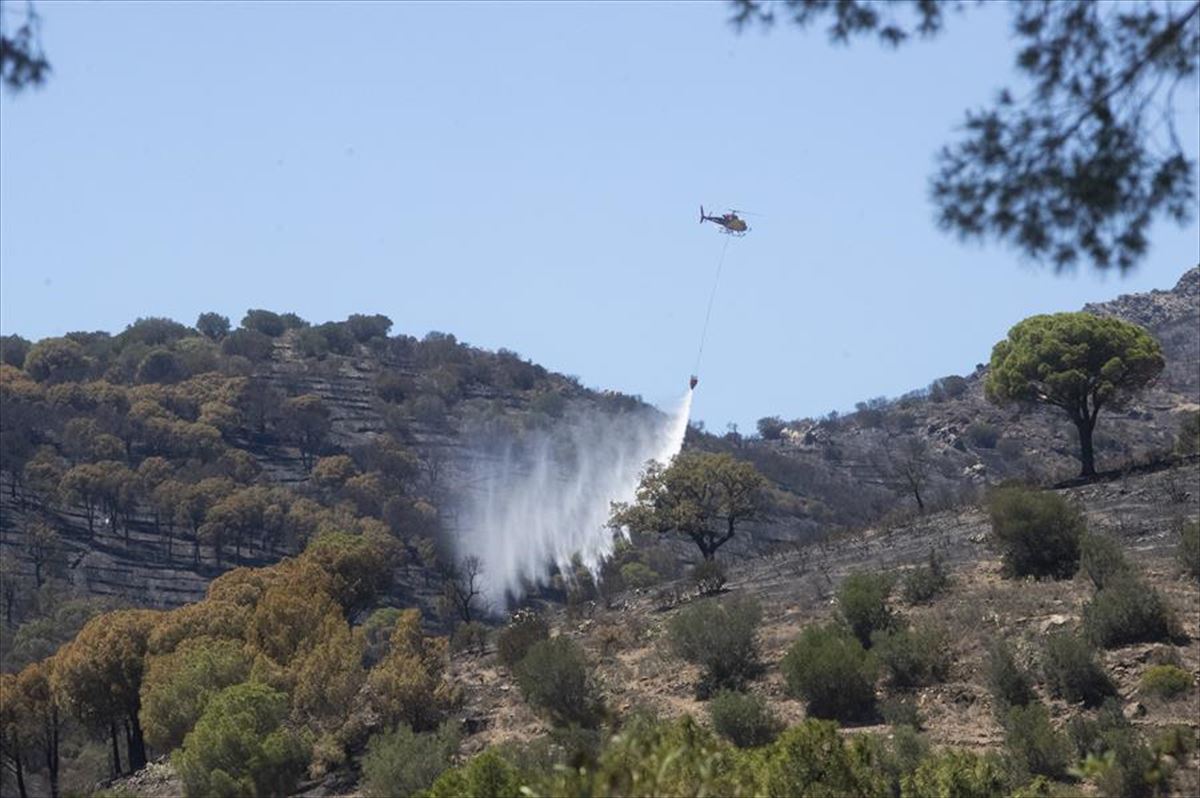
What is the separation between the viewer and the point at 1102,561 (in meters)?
36.9

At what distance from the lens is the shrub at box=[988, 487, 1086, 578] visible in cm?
3997

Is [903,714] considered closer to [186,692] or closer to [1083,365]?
[186,692]

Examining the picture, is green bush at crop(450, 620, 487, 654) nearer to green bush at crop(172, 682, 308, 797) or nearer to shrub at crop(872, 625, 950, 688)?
green bush at crop(172, 682, 308, 797)

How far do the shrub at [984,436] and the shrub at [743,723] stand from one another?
2906 inches

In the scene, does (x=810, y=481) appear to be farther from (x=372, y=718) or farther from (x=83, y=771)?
(x=372, y=718)

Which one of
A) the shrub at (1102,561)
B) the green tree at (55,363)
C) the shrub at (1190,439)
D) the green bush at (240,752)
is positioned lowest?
the green bush at (240,752)

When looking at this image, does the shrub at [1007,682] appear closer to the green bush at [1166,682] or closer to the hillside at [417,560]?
the hillside at [417,560]

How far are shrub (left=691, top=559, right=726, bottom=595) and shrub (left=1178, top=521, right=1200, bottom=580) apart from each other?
15.1m

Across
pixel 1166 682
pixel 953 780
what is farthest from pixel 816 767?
pixel 1166 682

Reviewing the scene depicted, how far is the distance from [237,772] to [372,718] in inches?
197

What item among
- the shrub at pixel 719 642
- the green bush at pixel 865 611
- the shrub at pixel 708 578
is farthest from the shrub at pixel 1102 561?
the shrub at pixel 708 578

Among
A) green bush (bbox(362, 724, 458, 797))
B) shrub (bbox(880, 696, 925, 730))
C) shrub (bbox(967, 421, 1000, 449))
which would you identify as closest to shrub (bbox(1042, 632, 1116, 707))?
shrub (bbox(880, 696, 925, 730))

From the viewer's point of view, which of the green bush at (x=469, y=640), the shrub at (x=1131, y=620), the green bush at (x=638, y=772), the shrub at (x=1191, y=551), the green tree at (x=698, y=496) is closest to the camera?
the green bush at (x=638, y=772)

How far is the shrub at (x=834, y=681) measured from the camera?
34.0 metres
